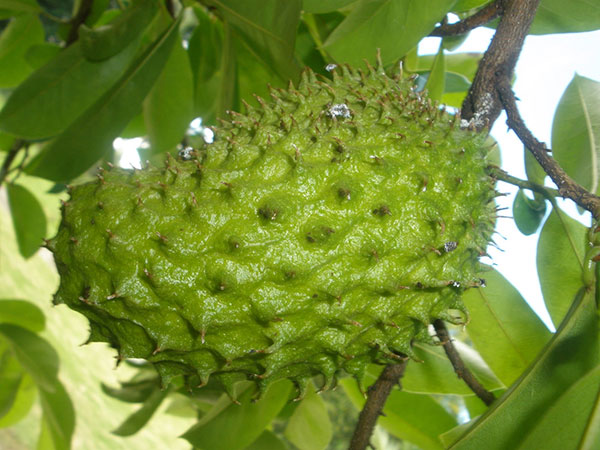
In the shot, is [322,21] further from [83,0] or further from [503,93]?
[83,0]

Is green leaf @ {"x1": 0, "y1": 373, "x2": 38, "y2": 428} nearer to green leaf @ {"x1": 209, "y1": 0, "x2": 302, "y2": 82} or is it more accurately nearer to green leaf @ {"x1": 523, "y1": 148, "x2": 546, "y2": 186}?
green leaf @ {"x1": 209, "y1": 0, "x2": 302, "y2": 82}

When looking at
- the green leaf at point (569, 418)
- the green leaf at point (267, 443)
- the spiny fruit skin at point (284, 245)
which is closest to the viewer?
the green leaf at point (569, 418)

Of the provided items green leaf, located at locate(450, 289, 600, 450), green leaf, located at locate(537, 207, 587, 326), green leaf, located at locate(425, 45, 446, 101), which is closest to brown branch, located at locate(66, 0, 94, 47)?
green leaf, located at locate(425, 45, 446, 101)

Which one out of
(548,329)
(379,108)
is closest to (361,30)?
(379,108)

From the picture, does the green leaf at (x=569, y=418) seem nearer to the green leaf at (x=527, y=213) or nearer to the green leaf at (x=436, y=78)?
the green leaf at (x=527, y=213)

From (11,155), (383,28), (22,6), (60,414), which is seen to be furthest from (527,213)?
(60,414)

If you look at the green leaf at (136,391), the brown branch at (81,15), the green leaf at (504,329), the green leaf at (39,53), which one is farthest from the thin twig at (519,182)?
the green leaf at (136,391)
